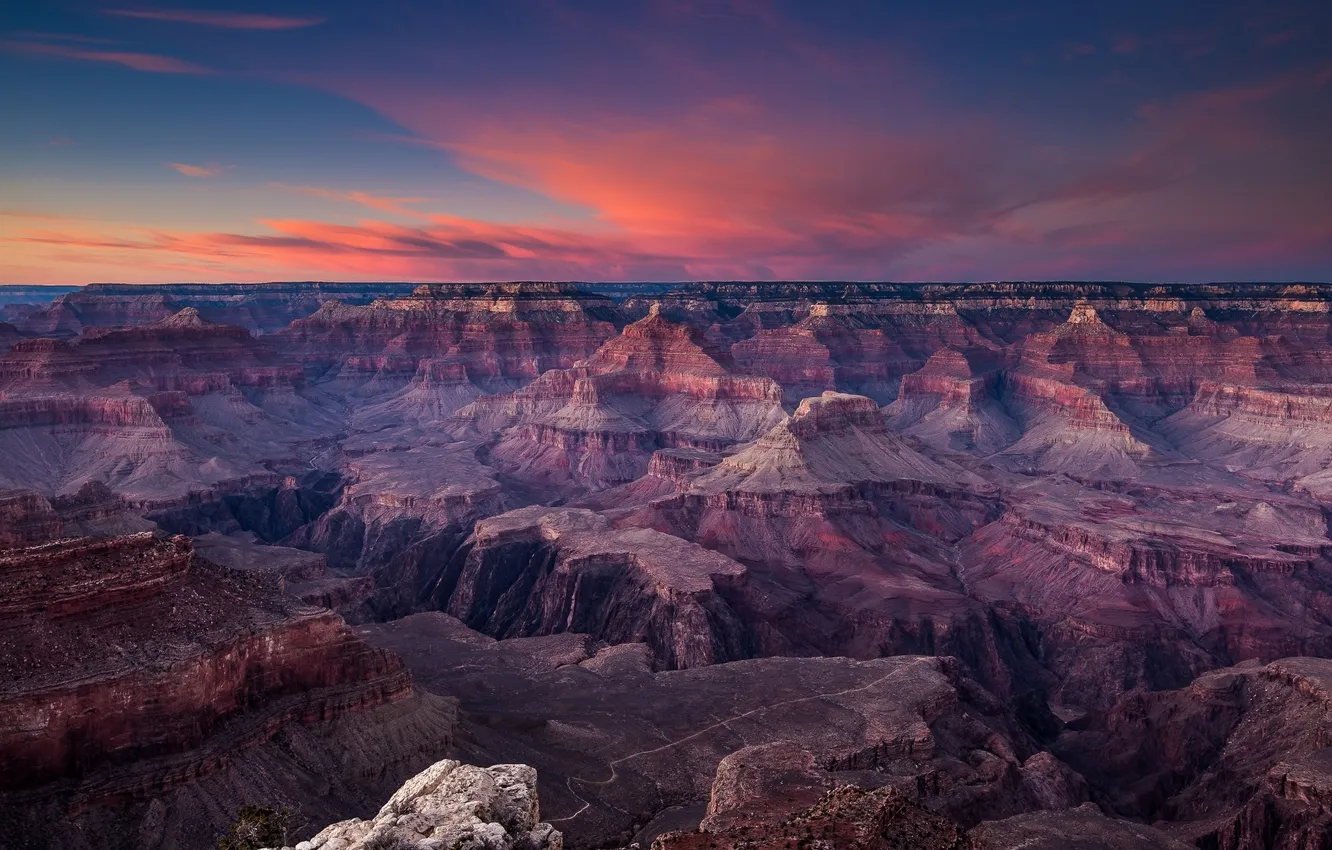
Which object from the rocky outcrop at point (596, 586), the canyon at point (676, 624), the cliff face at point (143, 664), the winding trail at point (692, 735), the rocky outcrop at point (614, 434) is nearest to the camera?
the cliff face at point (143, 664)

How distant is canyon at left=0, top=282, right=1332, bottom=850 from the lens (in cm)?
4522

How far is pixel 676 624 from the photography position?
97125 millimetres

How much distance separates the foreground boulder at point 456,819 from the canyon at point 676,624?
254mm

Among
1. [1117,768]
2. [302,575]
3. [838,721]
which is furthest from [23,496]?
[1117,768]

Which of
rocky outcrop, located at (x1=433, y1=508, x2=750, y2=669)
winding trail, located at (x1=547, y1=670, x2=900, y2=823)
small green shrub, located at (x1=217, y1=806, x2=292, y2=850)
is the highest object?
small green shrub, located at (x1=217, y1=806, x2=292, y2=850)

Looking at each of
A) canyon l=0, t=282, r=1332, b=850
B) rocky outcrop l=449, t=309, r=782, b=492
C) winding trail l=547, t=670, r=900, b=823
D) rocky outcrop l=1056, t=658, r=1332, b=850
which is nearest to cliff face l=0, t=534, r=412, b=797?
canyon l=0, t=282, r=1332, b=850

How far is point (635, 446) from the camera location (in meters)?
185

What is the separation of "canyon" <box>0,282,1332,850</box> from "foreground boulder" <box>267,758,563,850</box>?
0.83ft

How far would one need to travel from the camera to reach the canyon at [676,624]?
45219mm

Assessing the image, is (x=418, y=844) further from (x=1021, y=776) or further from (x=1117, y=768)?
(x=1117, y=768)

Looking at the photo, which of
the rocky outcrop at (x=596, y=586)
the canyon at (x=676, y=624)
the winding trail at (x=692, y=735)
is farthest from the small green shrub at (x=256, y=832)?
the rocky outcrop at (x=596, y=586)

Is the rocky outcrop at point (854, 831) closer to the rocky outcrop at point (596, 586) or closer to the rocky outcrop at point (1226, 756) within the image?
the rocky outcrop at point (1226, 756)

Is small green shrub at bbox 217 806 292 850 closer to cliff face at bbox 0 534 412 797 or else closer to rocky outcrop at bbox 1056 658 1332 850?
cliff face at bbox 0 534 412 797

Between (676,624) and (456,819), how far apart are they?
71.6 m
